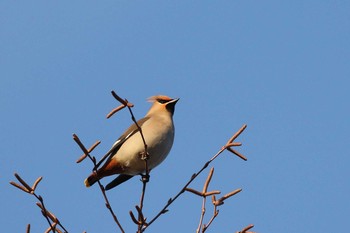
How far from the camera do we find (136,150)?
177 inches

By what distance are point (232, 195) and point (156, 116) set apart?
245 centimetres

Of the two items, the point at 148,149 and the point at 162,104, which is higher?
the point at 162,104

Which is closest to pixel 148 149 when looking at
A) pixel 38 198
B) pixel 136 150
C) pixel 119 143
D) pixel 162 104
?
pixel 136 150

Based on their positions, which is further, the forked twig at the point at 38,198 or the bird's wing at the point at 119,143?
the bird's wing at the point at 119,143

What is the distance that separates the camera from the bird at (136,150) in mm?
4484

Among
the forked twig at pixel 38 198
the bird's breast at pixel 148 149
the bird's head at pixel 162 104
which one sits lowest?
the forked twig at pixel 38 198

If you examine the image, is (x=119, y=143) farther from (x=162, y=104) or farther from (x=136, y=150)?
(x=162, y=104)

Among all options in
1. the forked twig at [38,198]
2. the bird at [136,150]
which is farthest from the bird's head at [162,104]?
the forked twig at [38,198]

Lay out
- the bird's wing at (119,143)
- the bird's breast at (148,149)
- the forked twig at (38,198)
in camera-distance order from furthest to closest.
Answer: the bird's wing at (119,143) < the bird's breast at (148,149) < the forked twig at (38,198)

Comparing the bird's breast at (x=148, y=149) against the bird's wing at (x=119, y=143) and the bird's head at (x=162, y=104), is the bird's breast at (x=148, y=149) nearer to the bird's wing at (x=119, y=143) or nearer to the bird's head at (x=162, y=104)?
the bird's wing at (x=119, y=143)

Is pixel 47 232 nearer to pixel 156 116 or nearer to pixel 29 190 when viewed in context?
pixel 29 190

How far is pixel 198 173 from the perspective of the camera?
106 inches

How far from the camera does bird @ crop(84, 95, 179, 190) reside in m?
4.48

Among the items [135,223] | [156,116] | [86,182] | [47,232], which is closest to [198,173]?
[135,223]
